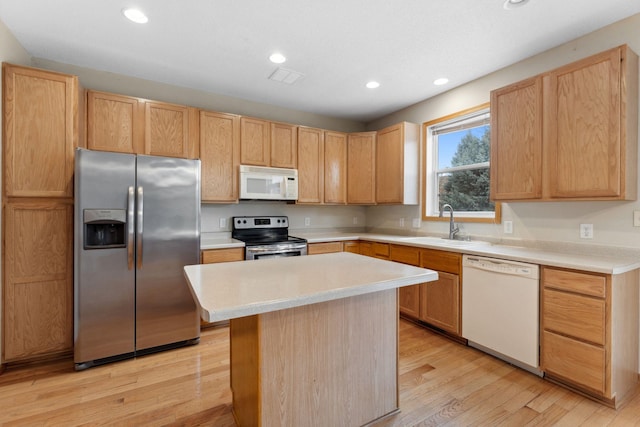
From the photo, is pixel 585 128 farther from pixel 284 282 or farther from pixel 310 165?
pixel 310 165

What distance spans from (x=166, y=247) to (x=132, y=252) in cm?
26

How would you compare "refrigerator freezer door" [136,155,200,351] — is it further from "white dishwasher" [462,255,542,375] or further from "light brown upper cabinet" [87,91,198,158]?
"white dishwasher" [462,255,542,375]

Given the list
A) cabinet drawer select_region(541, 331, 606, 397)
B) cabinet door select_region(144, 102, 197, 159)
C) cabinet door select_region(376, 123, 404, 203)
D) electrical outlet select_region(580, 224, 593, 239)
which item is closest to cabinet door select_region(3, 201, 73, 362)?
cabinet door select_region(144, 102, 197, 159)

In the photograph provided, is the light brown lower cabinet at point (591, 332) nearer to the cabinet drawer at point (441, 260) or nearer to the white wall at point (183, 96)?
the cabinet drawer at point (441, 260)

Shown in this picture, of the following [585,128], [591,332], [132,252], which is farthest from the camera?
[132,252]

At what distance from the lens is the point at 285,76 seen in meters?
3.15

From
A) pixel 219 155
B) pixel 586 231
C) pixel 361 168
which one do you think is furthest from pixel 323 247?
pixel 586 231

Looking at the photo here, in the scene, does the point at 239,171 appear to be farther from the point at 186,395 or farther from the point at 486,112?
the point at 486,112

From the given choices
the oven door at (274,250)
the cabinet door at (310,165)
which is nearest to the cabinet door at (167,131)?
the oven door at (274,250)

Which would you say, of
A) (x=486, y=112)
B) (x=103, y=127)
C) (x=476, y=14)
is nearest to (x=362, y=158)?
(x=486, y=112)

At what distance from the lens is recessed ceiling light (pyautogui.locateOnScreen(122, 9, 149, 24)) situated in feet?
6.97

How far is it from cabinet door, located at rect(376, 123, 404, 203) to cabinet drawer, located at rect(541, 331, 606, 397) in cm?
213

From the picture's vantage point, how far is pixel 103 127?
112 inches

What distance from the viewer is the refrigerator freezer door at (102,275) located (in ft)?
7.64
